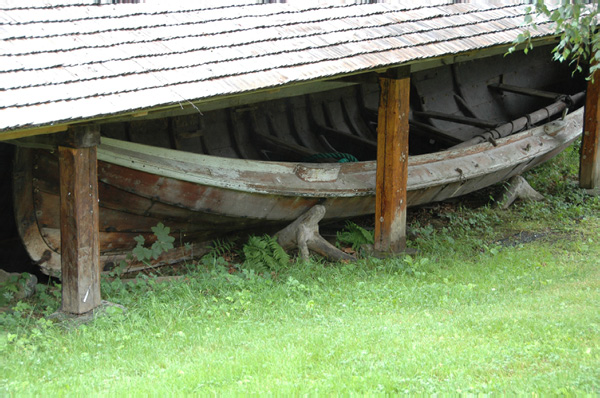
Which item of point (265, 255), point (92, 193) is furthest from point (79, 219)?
point (265, 255)

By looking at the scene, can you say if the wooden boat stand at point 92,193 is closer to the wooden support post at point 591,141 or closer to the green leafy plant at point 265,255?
the green leafy plant at point 265,255

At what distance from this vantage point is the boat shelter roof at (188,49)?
190 inches

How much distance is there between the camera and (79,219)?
540cm

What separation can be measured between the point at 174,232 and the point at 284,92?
197 cm

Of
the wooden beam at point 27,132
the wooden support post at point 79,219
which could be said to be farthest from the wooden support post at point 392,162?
the wooden beam at point 27,132

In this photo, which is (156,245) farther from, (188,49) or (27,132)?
(27,132)

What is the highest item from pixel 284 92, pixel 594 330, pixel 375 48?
pixel 375 48

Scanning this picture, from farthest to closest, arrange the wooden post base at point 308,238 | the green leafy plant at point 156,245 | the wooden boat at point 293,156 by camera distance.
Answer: the wooden post base at point 308,238, the green leafy plant at point 156,245, the wooden boat at point 293,156

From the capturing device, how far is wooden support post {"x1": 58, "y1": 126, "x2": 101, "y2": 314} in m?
5.33

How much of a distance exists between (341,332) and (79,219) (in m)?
2.19

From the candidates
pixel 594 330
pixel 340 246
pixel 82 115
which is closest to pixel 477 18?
pixel 340 246

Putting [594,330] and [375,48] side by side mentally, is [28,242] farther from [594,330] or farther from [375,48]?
[594,330]

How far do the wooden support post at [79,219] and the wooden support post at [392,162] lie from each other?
10.6ft

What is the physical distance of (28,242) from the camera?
638 centimetres
